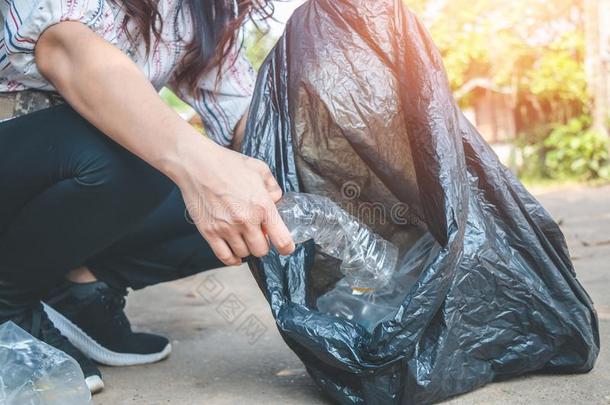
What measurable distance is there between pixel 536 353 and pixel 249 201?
726mm

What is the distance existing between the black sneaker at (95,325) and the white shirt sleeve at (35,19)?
66 cm

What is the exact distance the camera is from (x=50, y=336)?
5.28 ft

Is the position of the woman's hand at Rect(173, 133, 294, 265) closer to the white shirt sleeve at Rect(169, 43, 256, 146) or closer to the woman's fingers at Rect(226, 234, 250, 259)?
the woman's fingers at Rect(226, 234, 250, 259)

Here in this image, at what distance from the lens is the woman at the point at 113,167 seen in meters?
1.11

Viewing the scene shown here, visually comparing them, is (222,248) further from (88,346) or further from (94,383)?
(88,346)

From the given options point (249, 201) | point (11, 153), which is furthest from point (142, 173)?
point (249, 201)

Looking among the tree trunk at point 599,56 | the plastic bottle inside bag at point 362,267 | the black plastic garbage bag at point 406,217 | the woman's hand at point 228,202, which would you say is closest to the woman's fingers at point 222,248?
the woman's hand at point 228,202

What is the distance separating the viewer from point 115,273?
184 cm

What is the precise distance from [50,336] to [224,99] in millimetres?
718

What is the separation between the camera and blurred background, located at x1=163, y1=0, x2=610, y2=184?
25.6 ft

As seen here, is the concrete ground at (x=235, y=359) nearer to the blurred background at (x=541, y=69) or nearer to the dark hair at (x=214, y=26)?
the dark hair at (x=214, y=26)

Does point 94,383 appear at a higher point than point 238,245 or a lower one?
lower

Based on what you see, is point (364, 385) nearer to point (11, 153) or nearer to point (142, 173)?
point (142, 173)

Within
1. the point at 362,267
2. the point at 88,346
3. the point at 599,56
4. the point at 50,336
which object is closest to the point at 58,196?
the point at 50,336
